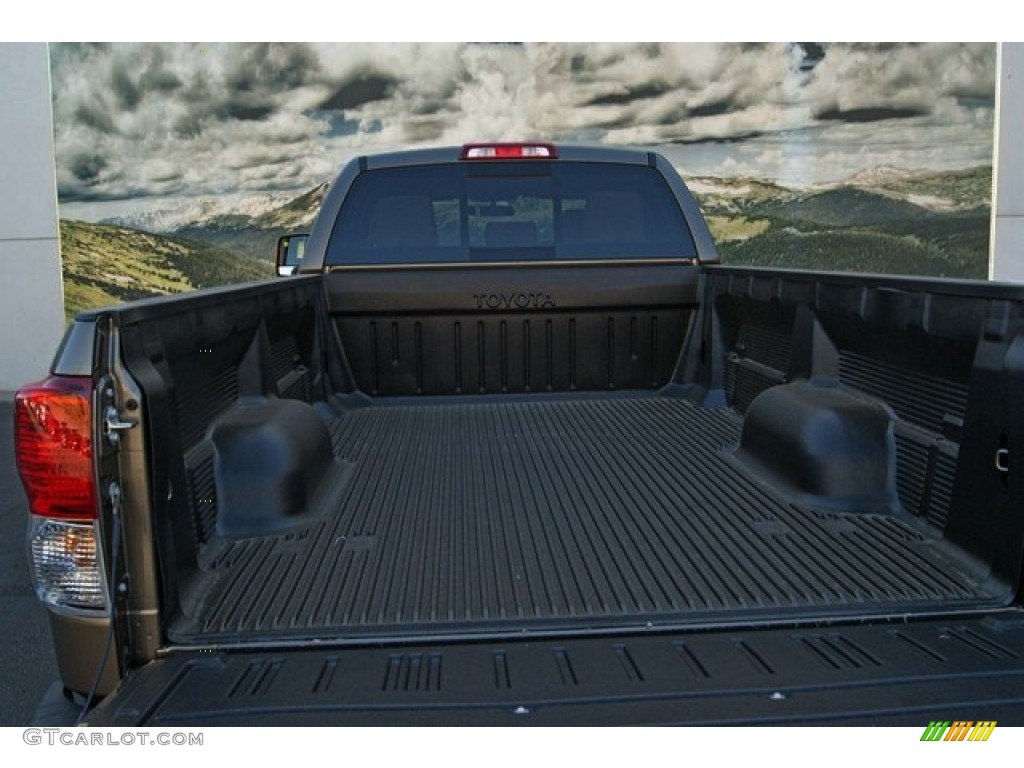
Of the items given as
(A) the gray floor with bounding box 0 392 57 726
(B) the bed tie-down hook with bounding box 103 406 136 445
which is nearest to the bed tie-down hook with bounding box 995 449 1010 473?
(B) the bed tie-down hook with bounding box 103 406 136 445

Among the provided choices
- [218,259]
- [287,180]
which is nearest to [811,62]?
[287,180]

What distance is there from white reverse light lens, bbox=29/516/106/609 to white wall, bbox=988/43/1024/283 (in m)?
13.5

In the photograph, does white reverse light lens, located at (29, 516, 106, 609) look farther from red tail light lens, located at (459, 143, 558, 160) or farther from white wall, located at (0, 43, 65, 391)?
white wall, located at (0, 43, 65, 391)

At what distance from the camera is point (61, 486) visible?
2.04 metres

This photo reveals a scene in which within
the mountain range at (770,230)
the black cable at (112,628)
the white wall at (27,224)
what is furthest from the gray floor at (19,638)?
the mountain range at (770,230)

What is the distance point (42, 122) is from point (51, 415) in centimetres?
1129

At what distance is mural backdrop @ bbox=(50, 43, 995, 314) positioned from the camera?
14.0 metres

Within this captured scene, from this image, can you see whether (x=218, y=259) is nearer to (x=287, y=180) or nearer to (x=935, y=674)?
(x=287, y=180)

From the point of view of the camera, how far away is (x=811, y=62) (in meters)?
14.5

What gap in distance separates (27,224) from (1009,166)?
1318 cm

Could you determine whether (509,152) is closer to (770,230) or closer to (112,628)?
(112,628)

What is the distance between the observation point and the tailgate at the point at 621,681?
1.85 meters
